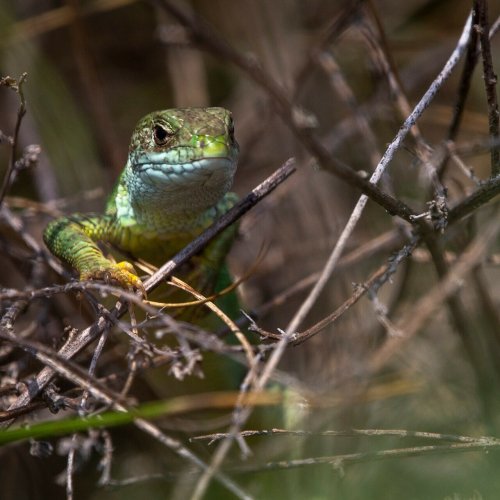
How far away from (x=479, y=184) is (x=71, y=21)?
9.90 ft

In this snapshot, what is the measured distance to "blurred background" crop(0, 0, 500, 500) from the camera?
2.94m

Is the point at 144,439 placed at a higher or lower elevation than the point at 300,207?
lower

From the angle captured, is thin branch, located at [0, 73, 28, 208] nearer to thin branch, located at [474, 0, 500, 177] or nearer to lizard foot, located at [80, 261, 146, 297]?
lizard foot, located at [80, 261, 146, 297]

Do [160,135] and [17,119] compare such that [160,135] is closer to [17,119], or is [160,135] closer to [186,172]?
[186,172]

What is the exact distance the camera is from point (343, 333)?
3.94 meters

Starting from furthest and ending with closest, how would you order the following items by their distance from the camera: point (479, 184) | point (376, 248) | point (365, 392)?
point (376, 248)
point (365, 392)
point (479, 184)

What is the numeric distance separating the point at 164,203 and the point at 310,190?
87.2 inches

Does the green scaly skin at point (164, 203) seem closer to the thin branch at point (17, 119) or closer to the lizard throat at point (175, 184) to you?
the lizard throat at point (175, 184)

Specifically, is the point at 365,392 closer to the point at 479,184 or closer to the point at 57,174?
the point at 479,184

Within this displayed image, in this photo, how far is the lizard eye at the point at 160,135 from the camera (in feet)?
8.63

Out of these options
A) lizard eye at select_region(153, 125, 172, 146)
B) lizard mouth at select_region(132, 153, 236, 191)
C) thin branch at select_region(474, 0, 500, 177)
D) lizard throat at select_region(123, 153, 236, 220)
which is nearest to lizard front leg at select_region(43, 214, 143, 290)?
lizard throat at select_region(123, 153, 236, 220)

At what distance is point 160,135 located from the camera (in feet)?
8.73

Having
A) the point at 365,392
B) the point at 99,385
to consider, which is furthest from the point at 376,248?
the point at 99,385

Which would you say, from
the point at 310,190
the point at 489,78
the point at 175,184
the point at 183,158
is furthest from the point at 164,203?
the point at 310,190
